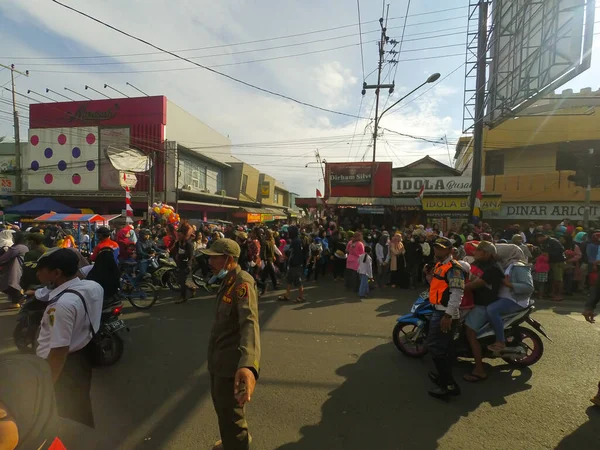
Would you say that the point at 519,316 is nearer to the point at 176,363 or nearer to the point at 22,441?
the point at 176,363

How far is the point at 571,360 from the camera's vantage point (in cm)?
432

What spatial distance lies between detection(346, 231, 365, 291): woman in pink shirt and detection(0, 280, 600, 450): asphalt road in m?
2.80

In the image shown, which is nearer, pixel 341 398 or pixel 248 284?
pixel 248 284

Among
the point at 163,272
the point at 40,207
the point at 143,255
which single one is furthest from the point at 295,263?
the point at 40,207

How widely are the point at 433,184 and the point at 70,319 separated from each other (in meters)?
21.0

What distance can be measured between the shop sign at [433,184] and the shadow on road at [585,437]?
18133 mm

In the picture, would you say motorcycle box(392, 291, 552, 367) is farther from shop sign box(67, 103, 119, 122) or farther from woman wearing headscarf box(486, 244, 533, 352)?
shop sign box(67, 103, 119, 122)

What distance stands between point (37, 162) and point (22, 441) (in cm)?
3419

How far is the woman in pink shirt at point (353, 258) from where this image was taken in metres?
8.11

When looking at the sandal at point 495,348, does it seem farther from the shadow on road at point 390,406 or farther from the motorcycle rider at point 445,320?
the motorcycle rider at point 445,320

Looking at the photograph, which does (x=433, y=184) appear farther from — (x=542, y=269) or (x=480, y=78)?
(x=542, y=269)

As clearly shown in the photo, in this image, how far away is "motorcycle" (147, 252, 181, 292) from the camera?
26.6 feet

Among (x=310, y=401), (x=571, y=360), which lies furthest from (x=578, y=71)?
(x=310, y=401)

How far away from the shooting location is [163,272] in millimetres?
8188
